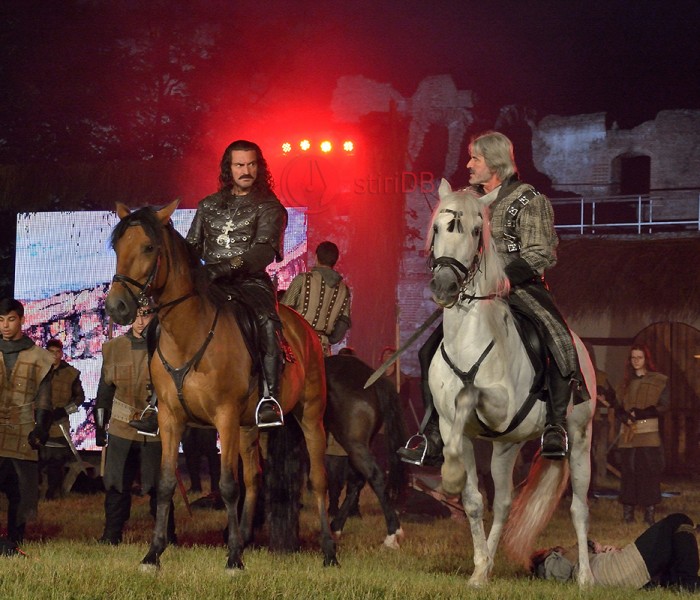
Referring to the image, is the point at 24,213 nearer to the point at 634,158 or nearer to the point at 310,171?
the point at 310,171

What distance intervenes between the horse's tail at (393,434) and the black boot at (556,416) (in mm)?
3473

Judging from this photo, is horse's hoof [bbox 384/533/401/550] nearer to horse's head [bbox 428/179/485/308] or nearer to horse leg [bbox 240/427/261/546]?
horse leg [bbox 240/427/261/546]

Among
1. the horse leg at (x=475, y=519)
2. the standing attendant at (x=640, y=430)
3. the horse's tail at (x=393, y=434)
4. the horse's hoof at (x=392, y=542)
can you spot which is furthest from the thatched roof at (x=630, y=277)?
the horse leg at (x=475, y=519)

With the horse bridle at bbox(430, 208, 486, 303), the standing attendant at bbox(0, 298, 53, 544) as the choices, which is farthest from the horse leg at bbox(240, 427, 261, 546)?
the horse bridle at bbox(430, 208, 486, 303)

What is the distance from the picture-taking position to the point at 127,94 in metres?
23.4

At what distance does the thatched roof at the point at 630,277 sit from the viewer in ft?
62.8

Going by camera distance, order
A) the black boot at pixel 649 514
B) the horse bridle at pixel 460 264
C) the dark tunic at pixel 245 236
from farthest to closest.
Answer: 1. the black boot at pixel 649 514
2. the dark tunic at pixel 245 236
3. the horse bridle at pixel 460 264

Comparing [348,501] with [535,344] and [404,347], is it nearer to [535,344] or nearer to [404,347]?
[404,347]

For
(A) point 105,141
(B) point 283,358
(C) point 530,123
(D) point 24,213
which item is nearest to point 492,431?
(B) point 283,358

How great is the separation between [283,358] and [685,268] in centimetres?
1224

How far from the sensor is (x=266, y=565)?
27.8 feet

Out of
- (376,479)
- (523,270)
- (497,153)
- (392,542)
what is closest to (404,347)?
(523,270)

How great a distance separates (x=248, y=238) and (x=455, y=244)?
2429 millimetres

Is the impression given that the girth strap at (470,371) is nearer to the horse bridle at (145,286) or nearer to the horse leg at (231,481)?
the horse leg at (231,481)
